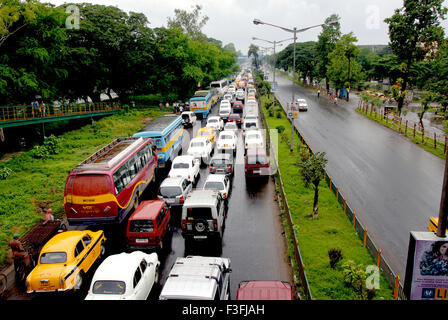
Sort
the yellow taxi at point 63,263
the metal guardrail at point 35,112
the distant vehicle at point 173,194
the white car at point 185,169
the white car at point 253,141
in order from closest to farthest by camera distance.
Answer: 1. the yellow taxi at point 63,263
2. the distant vehicle at point 173,194
3. the white car at point 185,169
4. the white car at point 253,141
5. the metal guardrail at point 35,112

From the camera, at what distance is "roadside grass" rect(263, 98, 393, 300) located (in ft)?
35.1

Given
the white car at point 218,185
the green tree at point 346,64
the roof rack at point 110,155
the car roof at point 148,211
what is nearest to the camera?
the car roof at point 148,211

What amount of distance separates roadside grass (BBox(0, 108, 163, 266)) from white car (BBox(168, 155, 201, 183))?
6145mm

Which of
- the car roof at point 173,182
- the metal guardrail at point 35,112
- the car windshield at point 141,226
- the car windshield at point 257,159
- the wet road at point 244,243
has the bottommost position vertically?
the wet road at point 244,243

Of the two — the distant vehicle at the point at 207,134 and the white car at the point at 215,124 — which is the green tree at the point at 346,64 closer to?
the white car at the point at 215,124

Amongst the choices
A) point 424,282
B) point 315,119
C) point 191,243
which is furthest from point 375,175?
point 315,119

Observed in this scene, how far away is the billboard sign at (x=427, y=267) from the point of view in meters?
7.55

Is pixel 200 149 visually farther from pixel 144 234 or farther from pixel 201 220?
pixel 144 234

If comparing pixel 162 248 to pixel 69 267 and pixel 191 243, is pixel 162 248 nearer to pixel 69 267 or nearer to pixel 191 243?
pixel 191 243

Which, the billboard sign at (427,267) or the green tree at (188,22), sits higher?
the green tree at (188,22)

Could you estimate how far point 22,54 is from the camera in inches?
1112

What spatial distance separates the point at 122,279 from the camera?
949cm

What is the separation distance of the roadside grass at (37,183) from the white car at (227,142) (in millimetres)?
10099

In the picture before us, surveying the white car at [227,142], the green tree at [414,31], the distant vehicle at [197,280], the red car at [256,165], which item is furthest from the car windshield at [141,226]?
the green tree at [414,31]
